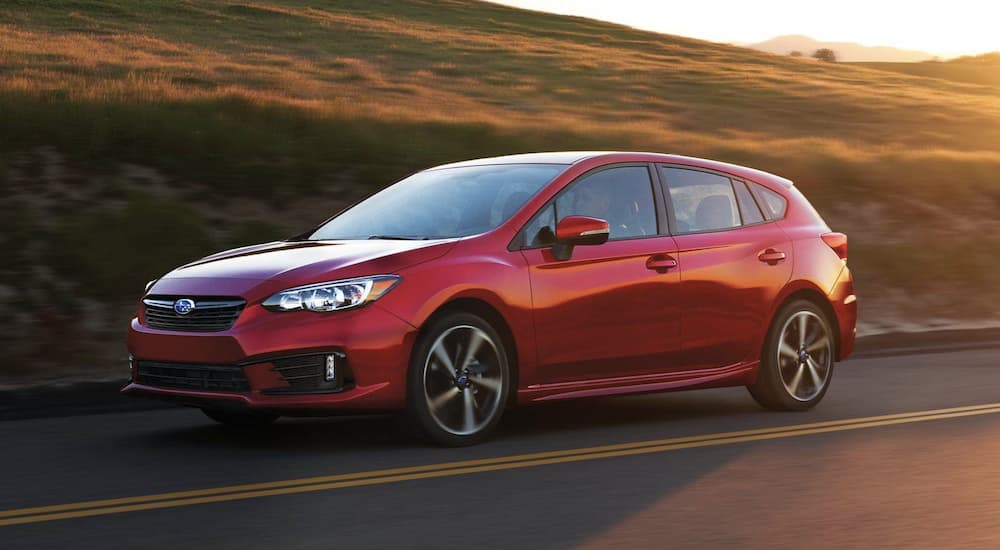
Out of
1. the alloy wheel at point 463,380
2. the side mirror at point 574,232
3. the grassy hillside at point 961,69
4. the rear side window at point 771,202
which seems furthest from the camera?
the grassy hillside at point 961,69

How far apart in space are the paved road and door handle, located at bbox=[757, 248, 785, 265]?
1.00 m

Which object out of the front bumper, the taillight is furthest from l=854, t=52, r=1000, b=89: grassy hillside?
the front bumper

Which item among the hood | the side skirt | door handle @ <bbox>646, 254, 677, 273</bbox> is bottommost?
the side skirt

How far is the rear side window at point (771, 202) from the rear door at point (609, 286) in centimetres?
109

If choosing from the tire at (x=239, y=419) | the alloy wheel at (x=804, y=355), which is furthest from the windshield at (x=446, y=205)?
the alloy wheel at (x=804, y=355)

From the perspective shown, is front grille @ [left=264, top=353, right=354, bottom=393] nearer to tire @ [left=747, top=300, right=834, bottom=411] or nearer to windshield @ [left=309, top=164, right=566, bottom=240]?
windshield @ [left=309, top=164, right=566, bottom=240]

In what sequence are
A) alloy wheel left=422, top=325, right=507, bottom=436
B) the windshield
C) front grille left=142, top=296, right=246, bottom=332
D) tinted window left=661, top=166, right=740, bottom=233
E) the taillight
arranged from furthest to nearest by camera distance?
the taillight
tinted window left=661, top=166, right=740, bottom=233
the windshield
alloy wheel left=422, top=325, right=507, bottom=436
front grille left=142, top=296, right=246, bottom=332

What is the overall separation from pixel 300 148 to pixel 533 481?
35.8 feet

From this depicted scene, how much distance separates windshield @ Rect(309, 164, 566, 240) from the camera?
28.3 feet

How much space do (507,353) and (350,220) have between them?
1.56 meters

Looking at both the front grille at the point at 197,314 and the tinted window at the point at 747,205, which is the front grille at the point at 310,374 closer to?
the front grille at the point at 197,314

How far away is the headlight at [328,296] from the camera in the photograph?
7.70m

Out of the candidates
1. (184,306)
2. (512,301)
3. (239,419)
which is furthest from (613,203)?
(184,306)

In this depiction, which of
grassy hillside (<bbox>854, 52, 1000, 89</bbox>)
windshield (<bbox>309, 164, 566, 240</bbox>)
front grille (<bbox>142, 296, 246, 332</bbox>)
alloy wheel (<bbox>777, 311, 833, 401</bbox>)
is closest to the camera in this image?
front grille (<bbox>142, 296, 246, 332</bbox>)
